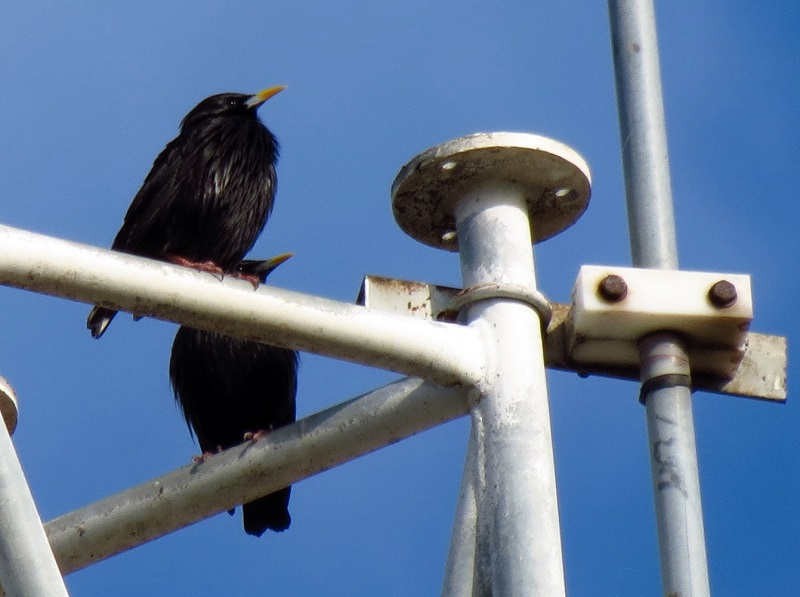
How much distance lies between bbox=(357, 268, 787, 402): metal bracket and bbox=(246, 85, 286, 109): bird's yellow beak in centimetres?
422

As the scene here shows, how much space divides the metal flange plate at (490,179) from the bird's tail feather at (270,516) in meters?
4.11

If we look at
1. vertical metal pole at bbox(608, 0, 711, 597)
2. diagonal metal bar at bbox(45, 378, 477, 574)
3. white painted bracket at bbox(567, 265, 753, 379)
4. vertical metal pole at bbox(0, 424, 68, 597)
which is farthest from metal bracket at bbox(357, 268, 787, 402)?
vertical metal pole at bbox(0, 424, 68, 597)

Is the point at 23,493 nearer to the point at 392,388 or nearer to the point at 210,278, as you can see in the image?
the point at 210,278

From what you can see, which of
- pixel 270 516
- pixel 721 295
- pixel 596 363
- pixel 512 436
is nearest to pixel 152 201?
pixel 270 516

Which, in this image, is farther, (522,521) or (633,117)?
(633,117)

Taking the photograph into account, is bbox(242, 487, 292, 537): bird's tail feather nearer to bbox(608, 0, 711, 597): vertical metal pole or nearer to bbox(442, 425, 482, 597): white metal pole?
bbox(608, 0, 711, 597): vertical metal pole

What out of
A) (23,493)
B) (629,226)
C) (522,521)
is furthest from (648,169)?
(23,493)

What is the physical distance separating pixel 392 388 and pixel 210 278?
388mm

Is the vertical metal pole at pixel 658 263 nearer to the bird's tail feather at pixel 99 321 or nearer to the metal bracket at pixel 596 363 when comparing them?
the metal bracket at pixel 596 363

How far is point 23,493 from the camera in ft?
7.20

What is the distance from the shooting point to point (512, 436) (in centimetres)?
250

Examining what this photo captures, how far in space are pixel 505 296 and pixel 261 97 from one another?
4662 millimetres

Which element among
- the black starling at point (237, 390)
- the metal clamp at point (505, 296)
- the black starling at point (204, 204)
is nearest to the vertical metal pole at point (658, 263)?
the metal clamp at point (505, 296)

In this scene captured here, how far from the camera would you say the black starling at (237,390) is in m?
7.27
